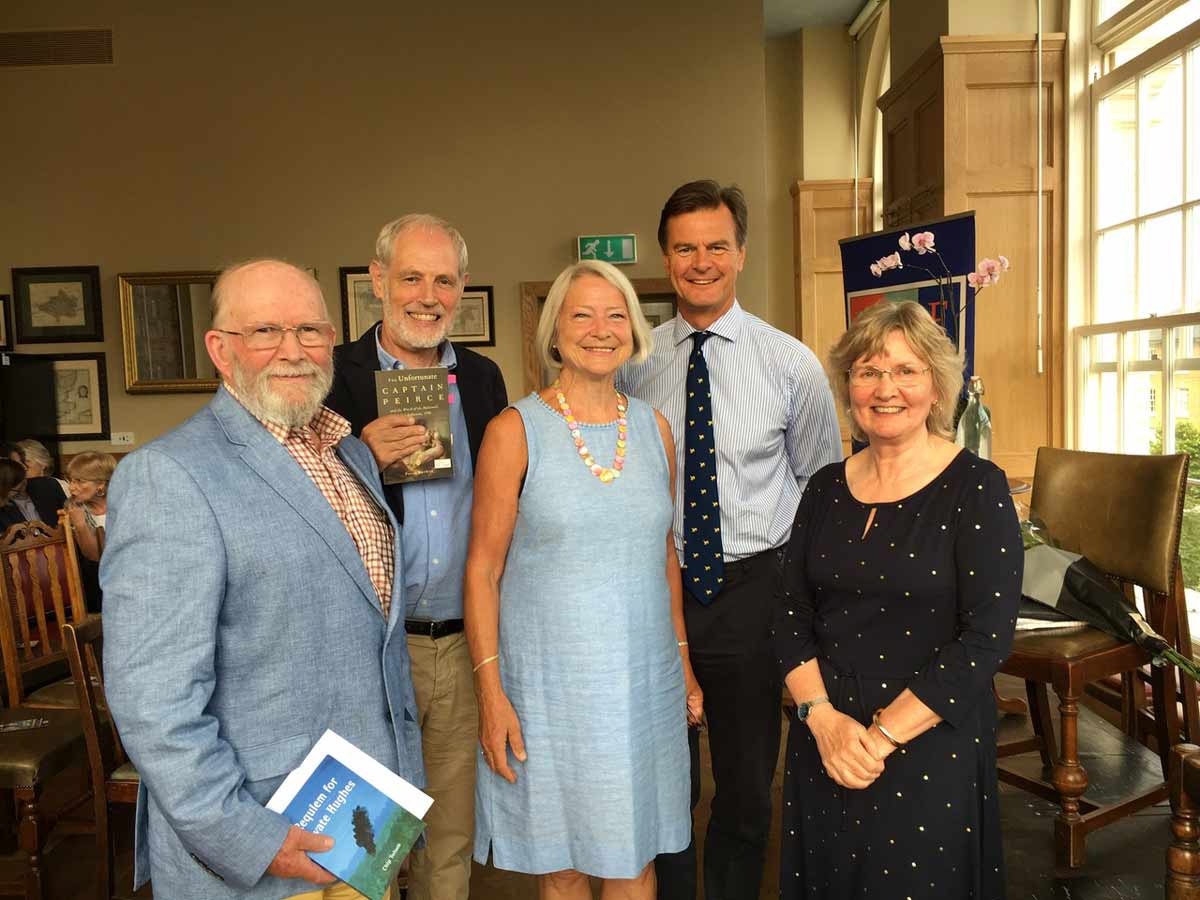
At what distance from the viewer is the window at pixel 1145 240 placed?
12.9ft

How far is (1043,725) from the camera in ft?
10.4

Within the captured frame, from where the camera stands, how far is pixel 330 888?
4.68 ft

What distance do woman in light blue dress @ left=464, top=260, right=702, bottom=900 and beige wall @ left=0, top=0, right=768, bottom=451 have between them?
486 cm

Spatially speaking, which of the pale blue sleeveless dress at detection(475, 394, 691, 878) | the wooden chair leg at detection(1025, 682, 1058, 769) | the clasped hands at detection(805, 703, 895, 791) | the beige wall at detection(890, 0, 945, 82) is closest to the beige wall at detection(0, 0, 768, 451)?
the beige wall at detection(890, 0, 945, 82)

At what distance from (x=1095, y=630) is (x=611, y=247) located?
4.53 meters

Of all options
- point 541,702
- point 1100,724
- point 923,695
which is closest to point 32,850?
point 541,702

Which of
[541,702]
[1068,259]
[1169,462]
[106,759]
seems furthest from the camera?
[1068,259]

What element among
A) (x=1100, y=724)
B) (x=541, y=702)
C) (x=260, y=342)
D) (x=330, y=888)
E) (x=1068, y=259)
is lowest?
(x=1100, y=724)

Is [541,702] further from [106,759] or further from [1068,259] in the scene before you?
[1068,259]

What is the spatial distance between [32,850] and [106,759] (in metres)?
0.36

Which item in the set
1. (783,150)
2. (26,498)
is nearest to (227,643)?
(26,498)

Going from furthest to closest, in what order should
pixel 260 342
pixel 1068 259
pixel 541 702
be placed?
pixel 1068 259 < pixel 541 702 < pixel 260 342

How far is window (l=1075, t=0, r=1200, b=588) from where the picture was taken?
392 cm

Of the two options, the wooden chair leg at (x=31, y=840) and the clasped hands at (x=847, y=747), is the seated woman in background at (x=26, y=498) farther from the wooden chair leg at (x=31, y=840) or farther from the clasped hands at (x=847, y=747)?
the clasped hands at (x=847, y=747)
